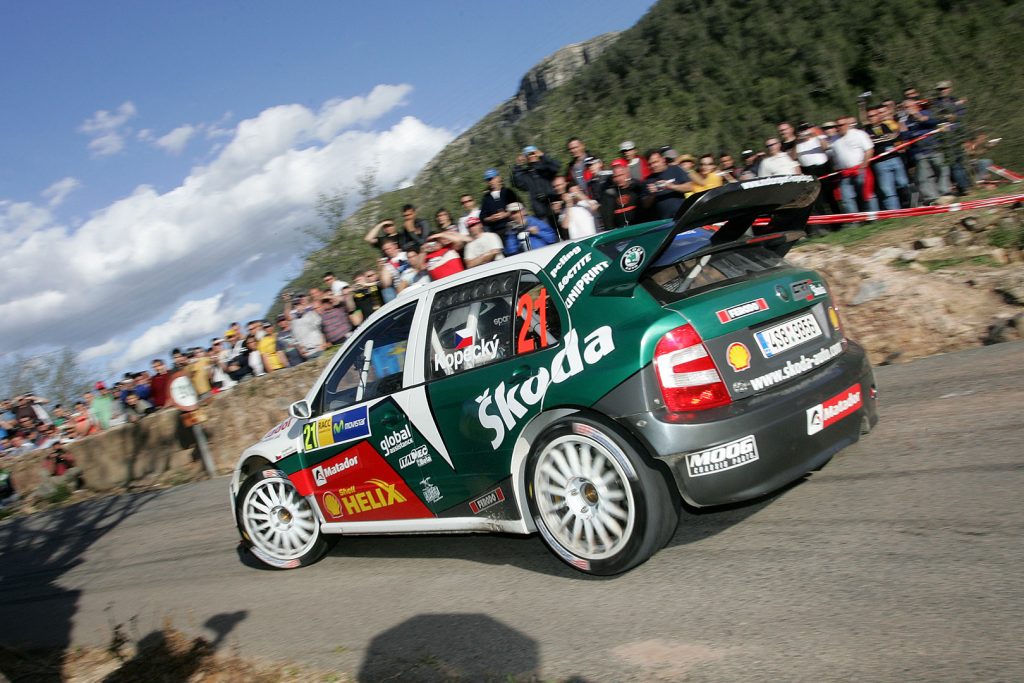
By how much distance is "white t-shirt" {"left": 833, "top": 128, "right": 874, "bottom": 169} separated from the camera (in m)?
9.93

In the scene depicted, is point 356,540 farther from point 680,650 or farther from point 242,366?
point 242,366

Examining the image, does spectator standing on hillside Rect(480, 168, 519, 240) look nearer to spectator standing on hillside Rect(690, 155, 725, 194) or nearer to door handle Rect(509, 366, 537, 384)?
spectator standing on hillside Rect(690, 155, 725, 194)

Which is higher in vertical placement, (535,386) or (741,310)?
(741,310)

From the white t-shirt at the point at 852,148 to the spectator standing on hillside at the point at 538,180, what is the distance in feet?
11.6

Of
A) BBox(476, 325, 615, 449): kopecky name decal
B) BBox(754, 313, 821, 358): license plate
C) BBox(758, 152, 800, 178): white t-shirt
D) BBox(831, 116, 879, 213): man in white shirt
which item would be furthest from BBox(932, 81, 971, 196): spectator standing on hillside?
BBox(476, 325, 615, 449): kopecky name decal

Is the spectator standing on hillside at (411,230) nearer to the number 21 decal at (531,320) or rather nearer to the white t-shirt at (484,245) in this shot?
the white t-shirt at (484,245)

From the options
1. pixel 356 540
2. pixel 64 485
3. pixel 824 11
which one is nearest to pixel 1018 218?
pixel 356 540

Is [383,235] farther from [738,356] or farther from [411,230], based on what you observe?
[738,356]

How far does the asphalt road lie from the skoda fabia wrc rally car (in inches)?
13.6

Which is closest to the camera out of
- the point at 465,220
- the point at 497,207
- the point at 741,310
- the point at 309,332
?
the point at 741,310

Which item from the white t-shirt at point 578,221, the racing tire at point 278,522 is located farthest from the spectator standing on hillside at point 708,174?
the racing tire at point 278,522

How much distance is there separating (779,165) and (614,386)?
7.20m

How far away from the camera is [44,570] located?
8.93 metres

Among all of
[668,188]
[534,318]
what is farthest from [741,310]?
[668,188]
